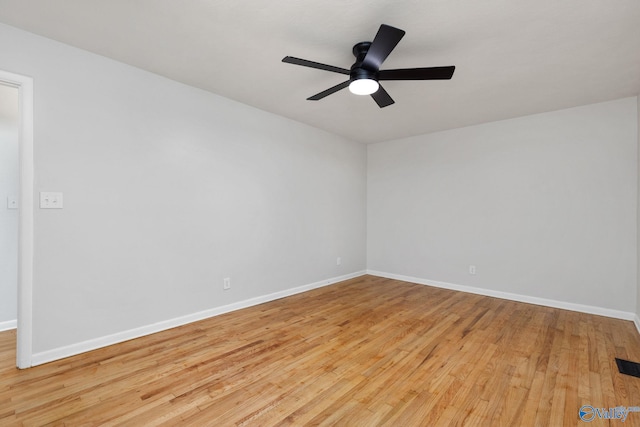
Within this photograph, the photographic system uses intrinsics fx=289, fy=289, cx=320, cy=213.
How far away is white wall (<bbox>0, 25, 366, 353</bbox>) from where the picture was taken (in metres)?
2.25

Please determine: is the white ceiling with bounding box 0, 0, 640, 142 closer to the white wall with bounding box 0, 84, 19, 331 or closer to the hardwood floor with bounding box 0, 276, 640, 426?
the white wall with bounding box 0, 84, 19, 331

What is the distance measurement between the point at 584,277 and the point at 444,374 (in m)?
2.69

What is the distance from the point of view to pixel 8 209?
2.89 meters

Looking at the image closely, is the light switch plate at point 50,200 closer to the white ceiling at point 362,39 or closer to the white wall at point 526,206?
the white ceiling at point 362,39

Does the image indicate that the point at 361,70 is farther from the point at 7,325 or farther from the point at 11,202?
the point at 7,325

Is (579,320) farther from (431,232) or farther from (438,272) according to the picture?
(431,232)

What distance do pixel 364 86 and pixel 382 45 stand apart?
384 mm

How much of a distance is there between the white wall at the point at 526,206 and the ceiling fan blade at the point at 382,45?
9.44 feet

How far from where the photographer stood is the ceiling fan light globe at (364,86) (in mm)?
2185

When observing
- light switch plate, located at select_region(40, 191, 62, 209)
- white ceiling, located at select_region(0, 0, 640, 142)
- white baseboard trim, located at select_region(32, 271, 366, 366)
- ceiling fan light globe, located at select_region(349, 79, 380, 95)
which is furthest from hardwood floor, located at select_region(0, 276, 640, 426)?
white ceiling, located at select_region(0, 0, 640, 142)

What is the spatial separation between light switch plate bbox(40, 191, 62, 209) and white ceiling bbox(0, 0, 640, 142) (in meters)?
1.20

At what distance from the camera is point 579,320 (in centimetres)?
321

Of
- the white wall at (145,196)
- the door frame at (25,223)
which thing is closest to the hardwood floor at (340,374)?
the door frame at (25,223)

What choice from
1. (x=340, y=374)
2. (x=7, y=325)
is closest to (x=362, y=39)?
(x=340, y=374)
